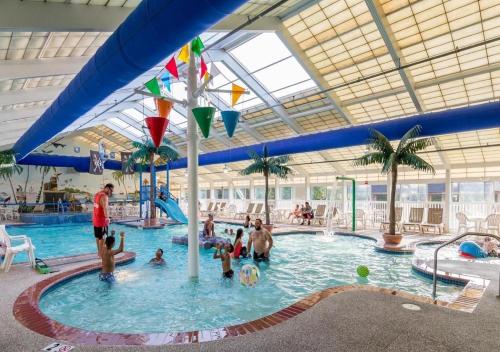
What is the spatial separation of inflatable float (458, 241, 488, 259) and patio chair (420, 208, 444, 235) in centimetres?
430

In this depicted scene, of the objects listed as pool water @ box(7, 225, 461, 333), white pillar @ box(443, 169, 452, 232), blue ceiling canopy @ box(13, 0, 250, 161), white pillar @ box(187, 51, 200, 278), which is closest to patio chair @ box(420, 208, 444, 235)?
white pillar @ box(443, 169, 452, 232)

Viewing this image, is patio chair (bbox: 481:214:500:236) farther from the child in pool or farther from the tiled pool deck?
the child in pool

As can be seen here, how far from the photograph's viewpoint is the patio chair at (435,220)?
11.9 m

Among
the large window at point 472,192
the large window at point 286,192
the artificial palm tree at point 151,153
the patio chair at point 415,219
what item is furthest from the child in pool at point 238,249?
the large window at point 286,192

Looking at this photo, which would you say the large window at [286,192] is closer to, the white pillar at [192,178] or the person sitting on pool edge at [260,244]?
the person sitting on pool edge at [260,244]

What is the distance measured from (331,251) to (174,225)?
8610 millimetres

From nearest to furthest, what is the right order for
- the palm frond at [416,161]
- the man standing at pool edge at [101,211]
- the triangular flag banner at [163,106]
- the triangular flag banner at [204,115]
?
Answer: the triangular flag banner at [204,115]
the triangular flag banner at [163,106]
the man standing at pool edge at [101,211]
the palm frond at [416,161]

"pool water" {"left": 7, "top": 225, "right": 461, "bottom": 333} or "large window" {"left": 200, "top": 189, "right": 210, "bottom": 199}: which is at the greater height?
"large window" {"left": 200, "top": 189, "right": 210, "bottom": 199}

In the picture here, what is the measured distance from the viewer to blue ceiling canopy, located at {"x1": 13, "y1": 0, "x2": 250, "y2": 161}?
284cm

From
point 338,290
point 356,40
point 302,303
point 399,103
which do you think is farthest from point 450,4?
point 302,303

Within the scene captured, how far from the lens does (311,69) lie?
1086 centimetres

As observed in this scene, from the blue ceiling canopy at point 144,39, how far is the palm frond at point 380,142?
6861 mm

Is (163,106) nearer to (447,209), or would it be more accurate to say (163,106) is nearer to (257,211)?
(447,209)

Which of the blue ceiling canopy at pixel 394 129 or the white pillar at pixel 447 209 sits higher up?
the blue ceiling canopy at pixel 394 129
